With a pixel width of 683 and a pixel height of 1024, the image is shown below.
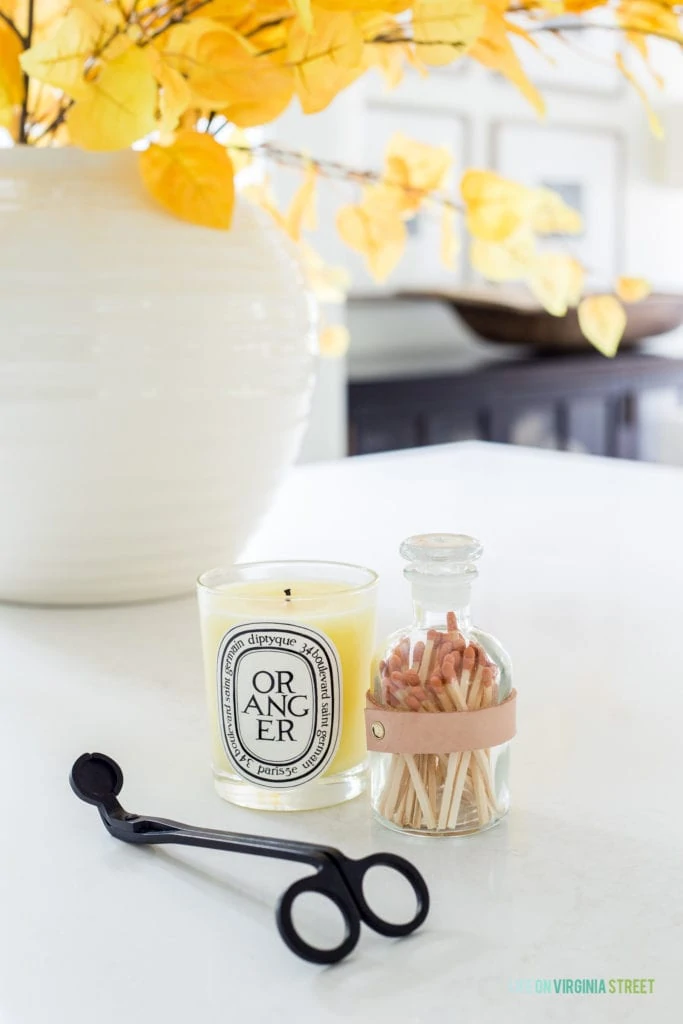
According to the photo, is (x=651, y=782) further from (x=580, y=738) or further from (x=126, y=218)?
(x=126, y=218)

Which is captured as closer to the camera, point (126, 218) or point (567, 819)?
point (567, 819)

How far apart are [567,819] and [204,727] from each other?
0.18 m

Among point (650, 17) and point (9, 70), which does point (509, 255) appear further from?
point (9, 70)

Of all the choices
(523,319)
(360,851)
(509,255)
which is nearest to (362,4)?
(509,255)

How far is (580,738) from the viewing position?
1.75ft

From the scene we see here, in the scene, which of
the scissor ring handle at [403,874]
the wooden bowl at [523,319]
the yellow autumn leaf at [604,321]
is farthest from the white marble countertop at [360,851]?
the wooden bowl at [523,319]

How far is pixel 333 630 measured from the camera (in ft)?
1.49

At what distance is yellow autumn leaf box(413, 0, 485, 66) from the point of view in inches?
21.5

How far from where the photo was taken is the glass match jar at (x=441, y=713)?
42 cm

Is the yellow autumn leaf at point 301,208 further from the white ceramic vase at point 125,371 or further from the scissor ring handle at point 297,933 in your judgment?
the scissor ring handle at point 297,933

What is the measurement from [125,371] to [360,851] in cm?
34

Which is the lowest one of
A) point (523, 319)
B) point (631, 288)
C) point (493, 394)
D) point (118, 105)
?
point (493, 394)

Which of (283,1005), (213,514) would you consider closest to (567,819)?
(283,1005)

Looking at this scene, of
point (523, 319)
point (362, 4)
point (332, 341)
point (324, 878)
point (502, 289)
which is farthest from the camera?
point (502, 289)
